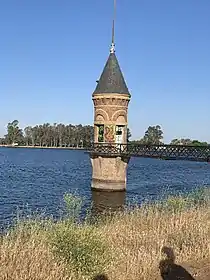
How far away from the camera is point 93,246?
7242mm

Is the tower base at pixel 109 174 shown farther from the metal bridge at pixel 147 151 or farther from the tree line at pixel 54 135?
the tree line at pixel 54 135

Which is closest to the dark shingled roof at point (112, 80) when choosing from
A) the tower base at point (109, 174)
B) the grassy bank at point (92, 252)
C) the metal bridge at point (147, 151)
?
the metal bridge at point (147, 151)

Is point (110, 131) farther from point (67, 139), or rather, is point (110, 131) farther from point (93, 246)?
point (67, 139)

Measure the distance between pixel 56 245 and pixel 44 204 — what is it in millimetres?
16004

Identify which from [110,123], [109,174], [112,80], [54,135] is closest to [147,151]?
[109,174]

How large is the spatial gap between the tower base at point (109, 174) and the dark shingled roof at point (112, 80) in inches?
205

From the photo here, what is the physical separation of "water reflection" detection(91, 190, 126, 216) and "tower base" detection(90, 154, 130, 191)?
1.73ft

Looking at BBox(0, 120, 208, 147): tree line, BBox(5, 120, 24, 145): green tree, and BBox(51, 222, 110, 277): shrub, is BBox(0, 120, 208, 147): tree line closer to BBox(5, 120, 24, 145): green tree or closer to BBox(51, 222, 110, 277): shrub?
BBox(5, 120, 24, 145): green tree

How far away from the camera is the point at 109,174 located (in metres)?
31.0

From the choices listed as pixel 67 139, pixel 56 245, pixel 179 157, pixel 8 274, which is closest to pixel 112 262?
pixel 56 245

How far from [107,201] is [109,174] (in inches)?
172


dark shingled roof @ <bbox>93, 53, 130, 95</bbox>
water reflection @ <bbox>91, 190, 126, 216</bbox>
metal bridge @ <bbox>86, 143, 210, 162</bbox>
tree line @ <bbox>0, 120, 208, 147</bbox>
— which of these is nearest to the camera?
water reflection @ <bbox>91, 190, 126, 216</bbox>

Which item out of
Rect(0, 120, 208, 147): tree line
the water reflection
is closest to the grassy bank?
the water reflection

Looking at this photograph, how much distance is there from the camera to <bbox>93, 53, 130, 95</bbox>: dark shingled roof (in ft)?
106
